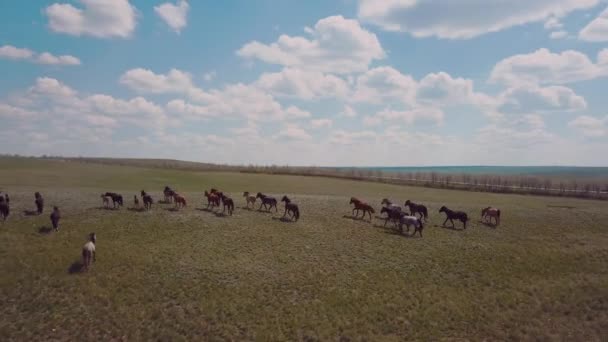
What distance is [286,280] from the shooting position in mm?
21969

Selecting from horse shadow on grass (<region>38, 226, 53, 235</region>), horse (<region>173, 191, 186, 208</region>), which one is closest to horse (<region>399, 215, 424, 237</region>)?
horse (<region>173, 191, 186, 208</region>)

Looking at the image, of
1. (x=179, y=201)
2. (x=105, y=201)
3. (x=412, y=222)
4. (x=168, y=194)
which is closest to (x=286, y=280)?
(x=412, y=222)

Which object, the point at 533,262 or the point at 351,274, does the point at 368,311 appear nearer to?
the point at 351,274

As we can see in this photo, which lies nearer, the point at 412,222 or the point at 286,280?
the point at 286,280

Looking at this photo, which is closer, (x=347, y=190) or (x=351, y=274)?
(x=351, y=274)

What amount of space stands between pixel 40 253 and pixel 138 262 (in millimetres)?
6198

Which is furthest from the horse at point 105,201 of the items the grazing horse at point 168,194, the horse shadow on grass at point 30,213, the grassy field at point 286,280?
the horse shadow on grass at point 30,213

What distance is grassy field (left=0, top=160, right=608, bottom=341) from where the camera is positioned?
59.6ft

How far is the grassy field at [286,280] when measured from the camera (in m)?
18.2

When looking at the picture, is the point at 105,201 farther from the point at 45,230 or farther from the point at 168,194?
the point at 45,230

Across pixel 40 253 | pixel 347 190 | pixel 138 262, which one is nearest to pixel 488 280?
pixel 138 262

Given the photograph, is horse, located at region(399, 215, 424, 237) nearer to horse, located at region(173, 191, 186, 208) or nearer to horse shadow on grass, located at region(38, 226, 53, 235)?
horse, located at region(173, 191, 186, 208)

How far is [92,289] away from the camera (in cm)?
1970

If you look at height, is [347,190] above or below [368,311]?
above
